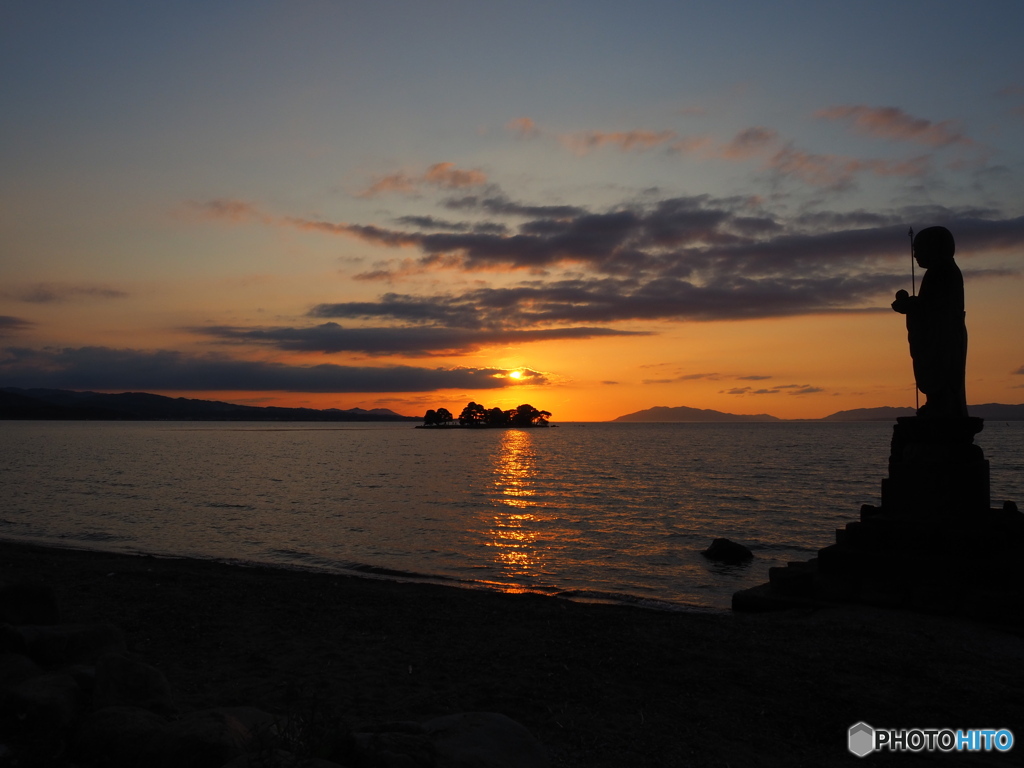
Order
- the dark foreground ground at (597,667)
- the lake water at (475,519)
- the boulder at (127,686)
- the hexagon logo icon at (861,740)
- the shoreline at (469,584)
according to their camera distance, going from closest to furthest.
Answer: the boulder at (127,686) < the hexagon logo icon at (861,740) < the dark foreground ground at (597,667) < the shoreline at (469,584) < the lake water at (475,519)

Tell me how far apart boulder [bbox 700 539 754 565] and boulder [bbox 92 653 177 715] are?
17482 mm

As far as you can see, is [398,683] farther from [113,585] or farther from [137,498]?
[137,498]

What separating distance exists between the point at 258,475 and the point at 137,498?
16844 millimetres

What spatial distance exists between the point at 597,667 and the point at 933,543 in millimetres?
6427

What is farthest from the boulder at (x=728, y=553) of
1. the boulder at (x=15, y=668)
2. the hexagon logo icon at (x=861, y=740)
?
the boulder at (x=15, y=668)

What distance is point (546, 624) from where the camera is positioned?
412 inches

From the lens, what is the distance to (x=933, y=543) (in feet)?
36.3

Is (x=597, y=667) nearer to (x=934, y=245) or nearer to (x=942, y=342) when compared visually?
(x=942, y=342)

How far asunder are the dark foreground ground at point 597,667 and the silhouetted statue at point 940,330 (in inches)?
144

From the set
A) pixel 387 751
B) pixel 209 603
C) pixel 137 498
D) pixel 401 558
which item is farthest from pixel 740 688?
pixel 137 498

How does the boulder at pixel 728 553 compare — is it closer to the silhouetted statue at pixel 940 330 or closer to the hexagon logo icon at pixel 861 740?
the silhouetted statue at pixel 940 330

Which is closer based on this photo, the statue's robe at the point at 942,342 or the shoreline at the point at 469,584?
the statue's robe at the point at 942,342

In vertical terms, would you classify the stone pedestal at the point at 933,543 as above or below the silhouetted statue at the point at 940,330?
below

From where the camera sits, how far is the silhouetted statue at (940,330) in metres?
11.7
